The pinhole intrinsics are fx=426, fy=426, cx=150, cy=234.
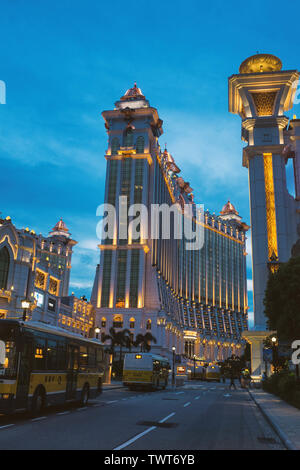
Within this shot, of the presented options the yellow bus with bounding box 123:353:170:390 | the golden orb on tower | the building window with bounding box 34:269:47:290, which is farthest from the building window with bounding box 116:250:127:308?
the yellow bus with bounding box 123:353:170:390

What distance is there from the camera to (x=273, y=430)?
537 inches

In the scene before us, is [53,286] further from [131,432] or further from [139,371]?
[131,432]

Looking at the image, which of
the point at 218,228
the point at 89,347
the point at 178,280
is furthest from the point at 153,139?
the point at 89,347

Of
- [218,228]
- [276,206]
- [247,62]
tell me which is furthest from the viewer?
[218,228]

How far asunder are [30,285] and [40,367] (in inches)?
2103

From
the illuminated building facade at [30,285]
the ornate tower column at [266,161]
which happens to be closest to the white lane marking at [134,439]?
the illuminated building facade at [30,285]

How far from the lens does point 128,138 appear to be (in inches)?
4747

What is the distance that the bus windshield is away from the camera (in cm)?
1323

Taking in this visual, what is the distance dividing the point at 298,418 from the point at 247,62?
7753 centimetres

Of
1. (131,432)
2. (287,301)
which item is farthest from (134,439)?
(287,301)

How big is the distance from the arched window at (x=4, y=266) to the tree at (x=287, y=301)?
45.2 m

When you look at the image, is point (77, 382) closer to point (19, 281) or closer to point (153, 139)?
point (19, 281)
